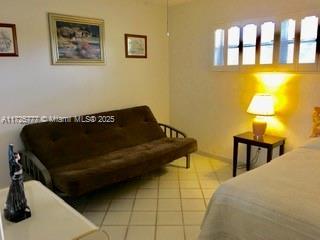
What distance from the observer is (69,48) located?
316cm

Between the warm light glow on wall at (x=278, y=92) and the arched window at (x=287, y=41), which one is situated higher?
the arched window at (x=287, y=41)

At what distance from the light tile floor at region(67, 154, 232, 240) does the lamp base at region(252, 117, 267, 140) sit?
2.12ft

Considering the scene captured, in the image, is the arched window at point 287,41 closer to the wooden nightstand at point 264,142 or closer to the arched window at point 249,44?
the arched window at point 249,44

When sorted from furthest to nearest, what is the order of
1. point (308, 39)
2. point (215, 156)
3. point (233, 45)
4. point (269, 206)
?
1. point (215, 156)
2. point (233, 45)
3. point (308, 39)
4. point (269, 206)

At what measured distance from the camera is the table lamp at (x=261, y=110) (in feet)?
9.82

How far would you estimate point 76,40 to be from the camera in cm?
321

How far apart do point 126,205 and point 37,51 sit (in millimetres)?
1894

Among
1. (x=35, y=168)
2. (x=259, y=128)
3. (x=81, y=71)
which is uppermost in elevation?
(x=81, y=71)

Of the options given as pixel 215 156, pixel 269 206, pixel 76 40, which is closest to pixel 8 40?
pixel 76 40

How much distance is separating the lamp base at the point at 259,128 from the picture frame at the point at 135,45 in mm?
1857

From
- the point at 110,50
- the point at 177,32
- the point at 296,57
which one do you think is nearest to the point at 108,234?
the point at 110,50

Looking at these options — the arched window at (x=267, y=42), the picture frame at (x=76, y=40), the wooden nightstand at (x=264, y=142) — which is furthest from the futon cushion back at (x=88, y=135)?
the arched window at (x=267, y=42)

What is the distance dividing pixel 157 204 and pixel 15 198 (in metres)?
1.55

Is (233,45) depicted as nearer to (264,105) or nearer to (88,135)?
(264,105)
